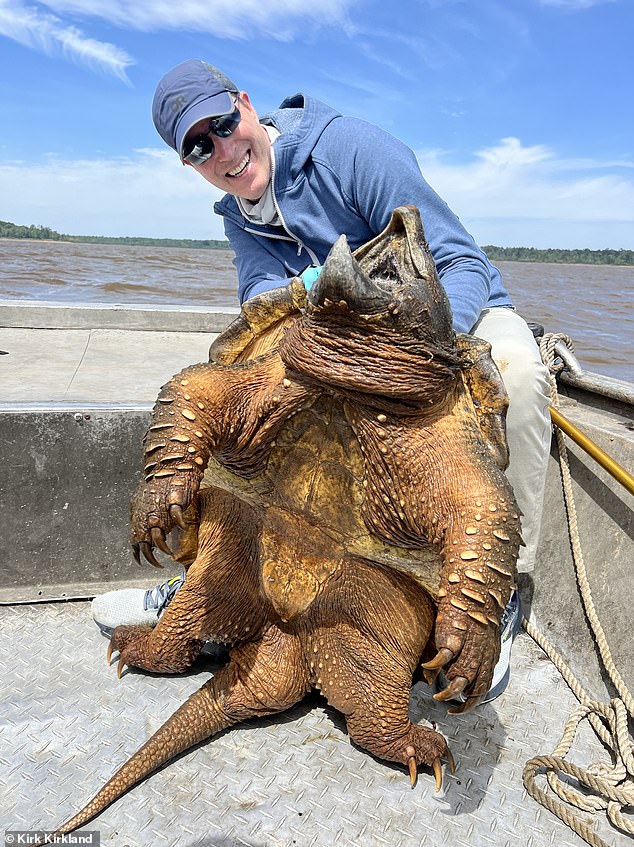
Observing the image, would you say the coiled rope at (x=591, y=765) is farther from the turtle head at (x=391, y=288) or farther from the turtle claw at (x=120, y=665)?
the turtle claw at (x=120, y=665)

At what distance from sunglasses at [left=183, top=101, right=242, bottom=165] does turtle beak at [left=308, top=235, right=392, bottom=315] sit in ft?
3.38

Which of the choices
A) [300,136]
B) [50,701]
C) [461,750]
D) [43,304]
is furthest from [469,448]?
[43,304]

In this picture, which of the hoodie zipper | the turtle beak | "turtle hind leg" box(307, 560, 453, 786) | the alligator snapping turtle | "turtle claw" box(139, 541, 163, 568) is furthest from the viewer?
the hoodie zipper

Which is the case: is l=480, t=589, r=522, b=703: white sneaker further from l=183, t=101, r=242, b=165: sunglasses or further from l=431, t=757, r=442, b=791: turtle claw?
l=183, t=101, r=242, b=165: sunglasses

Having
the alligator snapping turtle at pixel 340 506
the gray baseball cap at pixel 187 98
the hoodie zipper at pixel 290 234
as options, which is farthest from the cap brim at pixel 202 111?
the alligator snapping turtle at pixel 340 506

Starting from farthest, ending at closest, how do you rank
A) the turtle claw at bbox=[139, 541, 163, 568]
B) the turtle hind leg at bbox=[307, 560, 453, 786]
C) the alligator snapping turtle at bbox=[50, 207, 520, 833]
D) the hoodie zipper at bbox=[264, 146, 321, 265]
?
the hoodie zipper at bbox=[264, 146, 321, 265] < the turtle hind leg at bbox=[307, 560, 453, 786] < the turtle claw at bbox=[139, 541, 163, 568] < the alligator snapping turtle at bbox=[50, 207, 520, 833]

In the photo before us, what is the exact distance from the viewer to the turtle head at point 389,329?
146 centimetres

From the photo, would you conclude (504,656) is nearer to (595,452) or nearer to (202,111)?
(595,452)

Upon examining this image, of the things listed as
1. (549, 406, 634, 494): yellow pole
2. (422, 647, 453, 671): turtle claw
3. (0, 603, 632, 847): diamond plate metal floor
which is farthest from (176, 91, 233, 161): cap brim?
(0, 603, 632, 847): diamond plate metal floor

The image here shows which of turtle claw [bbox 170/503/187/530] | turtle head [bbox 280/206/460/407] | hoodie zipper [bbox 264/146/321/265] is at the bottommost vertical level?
turtle claw [bbox 170/503/187/530]

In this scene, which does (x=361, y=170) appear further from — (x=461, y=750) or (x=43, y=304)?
(x=43, y=304)

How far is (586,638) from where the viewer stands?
93.0 inches

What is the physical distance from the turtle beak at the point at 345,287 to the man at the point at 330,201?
57 centimetres

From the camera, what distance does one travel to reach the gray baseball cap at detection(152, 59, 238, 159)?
211cm
